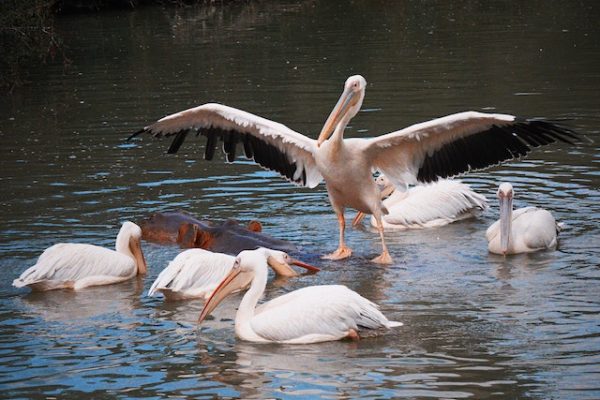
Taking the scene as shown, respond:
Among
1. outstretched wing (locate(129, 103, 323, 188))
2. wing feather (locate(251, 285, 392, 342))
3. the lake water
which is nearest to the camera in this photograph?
the lake water

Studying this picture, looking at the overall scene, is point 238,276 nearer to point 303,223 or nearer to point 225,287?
point 225,287

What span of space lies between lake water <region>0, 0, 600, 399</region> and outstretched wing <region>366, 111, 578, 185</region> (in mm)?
563

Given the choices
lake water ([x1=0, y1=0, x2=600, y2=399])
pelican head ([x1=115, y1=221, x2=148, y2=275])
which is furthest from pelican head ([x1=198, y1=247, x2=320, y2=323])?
pelican head ([x1=115, y1=221, x2=148, y2=275])

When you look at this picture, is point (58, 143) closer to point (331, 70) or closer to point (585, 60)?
point (331, 70)

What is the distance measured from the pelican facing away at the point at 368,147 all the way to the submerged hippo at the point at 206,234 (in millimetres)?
533

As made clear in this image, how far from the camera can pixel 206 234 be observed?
8383 millimetres

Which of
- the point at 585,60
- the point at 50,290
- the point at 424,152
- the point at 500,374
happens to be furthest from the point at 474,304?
the point at 585,60

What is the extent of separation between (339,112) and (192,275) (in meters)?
1.74

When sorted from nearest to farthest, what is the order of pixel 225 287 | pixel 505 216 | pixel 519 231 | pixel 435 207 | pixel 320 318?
pixel 320 318 < pixel 225 287 < pixel 505 216 < pixel 519 231 < pixel 435 207

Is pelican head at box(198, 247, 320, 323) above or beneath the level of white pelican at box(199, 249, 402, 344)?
above

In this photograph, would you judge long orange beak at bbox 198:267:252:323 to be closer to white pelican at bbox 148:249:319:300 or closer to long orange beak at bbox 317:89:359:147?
white pelican at bbox 148:249:319:300

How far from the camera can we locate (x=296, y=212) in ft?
30.9

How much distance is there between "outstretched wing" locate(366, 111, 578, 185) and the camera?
799 cm

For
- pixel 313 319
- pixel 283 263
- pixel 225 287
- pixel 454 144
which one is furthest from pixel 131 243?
pixel 454 144
